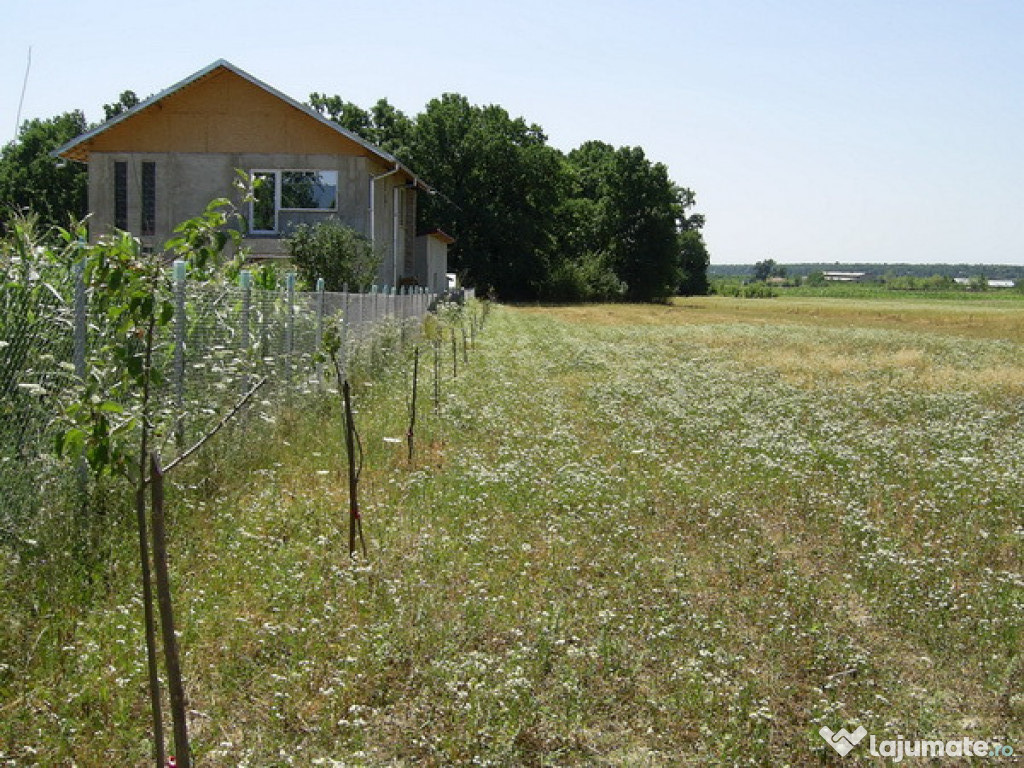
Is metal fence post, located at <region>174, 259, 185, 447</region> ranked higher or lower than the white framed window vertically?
lower

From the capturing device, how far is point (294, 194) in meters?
29.1

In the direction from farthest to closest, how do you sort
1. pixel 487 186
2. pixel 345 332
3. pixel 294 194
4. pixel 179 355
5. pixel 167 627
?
1. pixel 487 186
2. pixel 294 194
3. pixel 345 332
4. pixel 179 355
5. pixel 167 627

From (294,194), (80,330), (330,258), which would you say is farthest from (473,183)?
(80,330)

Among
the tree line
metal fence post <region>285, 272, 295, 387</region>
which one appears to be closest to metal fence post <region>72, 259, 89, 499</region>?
metal fence post <region>285, 272, 295, 387</region>

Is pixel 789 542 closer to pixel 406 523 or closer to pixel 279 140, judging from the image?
pixel 406 523

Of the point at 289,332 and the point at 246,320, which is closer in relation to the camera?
the point at 246,320

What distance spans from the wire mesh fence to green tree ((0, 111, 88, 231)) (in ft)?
180

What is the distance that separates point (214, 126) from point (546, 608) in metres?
25.3

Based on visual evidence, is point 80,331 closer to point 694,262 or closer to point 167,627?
point 167,627

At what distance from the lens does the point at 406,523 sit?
7660mm

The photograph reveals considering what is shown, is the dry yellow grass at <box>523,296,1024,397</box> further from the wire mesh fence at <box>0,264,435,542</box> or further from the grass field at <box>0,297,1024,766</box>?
the wire mesh fence at <box>0,264,435,542</box>

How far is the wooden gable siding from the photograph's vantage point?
28.3 metres

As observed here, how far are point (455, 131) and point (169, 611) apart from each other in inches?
2484

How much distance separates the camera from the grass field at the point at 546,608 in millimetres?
4500
